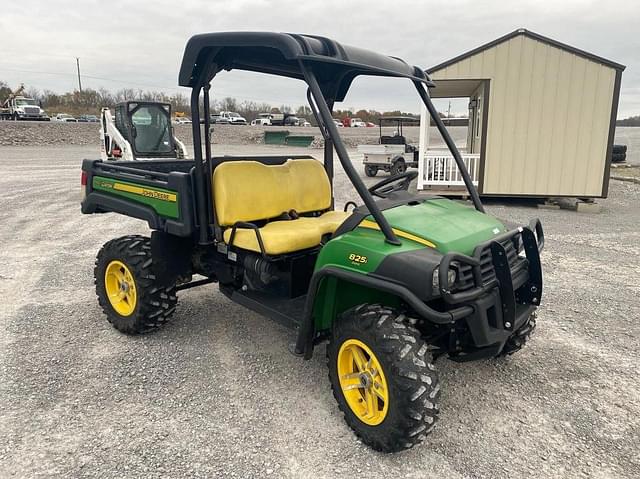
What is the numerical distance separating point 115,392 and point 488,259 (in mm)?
2301

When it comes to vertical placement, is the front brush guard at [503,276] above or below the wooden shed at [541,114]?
below

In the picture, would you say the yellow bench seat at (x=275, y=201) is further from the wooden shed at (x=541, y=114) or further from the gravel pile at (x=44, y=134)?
the gravel pile at (x=44, y=134)

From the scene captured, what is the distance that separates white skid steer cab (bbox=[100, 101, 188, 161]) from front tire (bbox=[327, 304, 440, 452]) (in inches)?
362

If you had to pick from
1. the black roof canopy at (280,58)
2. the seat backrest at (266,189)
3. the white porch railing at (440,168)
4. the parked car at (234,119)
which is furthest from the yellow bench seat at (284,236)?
the parked car at (234,119)

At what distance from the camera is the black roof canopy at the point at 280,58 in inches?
101

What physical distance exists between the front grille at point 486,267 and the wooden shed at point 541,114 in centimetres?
674

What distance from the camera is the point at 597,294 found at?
4727mm

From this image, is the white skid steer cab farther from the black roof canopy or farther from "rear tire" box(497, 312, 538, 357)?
"rear tire" box(497, 312, 538, 357)

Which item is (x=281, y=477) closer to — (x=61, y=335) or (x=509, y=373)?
(x=509, y=373)

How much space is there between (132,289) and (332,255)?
76.2 inches

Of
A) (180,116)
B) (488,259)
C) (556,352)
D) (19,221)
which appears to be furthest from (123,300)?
(180,116)

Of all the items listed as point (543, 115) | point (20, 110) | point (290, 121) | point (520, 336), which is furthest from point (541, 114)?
point (290, 121)

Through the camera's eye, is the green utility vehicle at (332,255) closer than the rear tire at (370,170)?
Yes

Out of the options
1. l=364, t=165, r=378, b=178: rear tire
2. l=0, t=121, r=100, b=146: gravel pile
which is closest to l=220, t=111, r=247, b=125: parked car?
l=0, t=121, r=100, b=146: gravel pile
